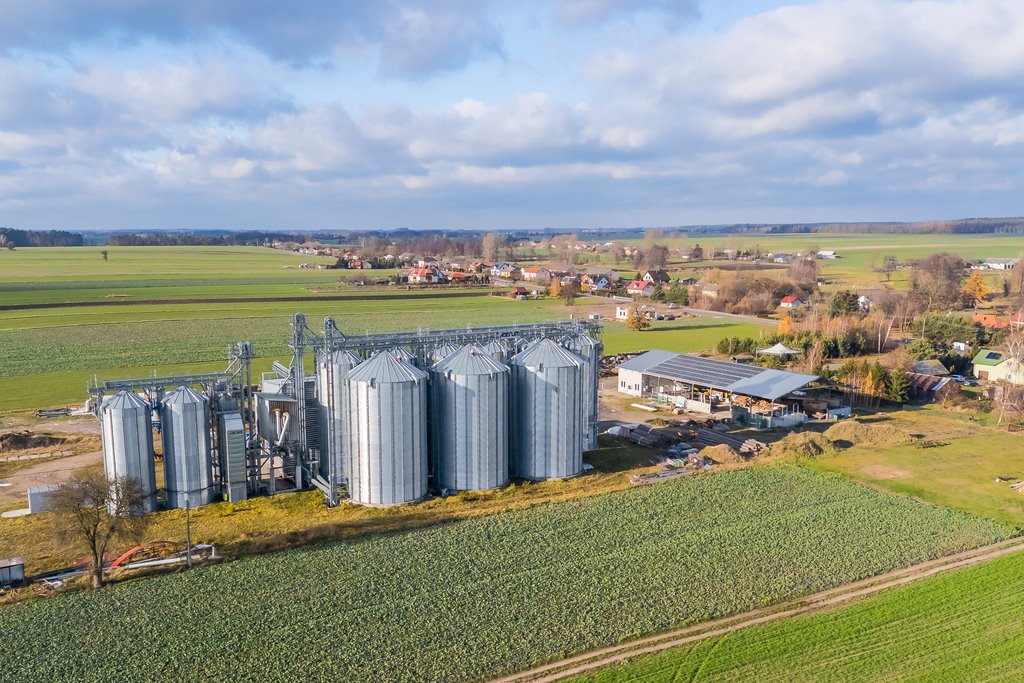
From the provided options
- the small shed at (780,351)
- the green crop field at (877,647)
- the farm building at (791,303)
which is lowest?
the green crop field at (877,647)

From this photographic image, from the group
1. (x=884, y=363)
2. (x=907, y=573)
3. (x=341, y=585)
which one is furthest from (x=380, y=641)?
(x=884, y=363)

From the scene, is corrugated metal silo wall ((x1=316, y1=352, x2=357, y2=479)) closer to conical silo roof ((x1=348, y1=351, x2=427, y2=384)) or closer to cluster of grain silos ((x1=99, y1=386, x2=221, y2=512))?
conical silo roof ((x1=348, y1=351, x2=427, y2=384))

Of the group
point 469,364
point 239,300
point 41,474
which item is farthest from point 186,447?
point 239,300

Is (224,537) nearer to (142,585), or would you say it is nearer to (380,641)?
(142,585)

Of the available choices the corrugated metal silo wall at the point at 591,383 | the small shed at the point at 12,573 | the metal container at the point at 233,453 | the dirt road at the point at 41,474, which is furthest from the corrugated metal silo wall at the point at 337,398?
the dirt road at the point at 41,474

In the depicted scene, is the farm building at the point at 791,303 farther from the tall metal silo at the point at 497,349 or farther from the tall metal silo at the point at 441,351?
the tall metal silo at the point at 441,351
